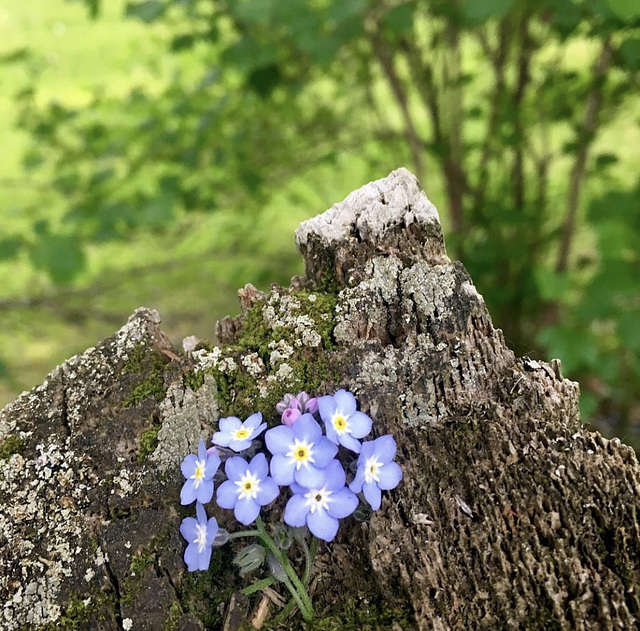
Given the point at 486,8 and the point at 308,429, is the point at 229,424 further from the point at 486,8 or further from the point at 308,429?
the point at 486,8

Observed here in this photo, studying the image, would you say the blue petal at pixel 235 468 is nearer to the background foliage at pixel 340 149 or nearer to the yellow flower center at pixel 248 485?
the yellow flower center at pixel 248 485

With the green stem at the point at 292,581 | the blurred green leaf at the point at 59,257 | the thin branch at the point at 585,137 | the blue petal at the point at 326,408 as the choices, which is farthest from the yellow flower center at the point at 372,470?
the thin branch at the point at 585,137

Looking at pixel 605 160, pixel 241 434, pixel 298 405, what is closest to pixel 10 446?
pixel 241 434

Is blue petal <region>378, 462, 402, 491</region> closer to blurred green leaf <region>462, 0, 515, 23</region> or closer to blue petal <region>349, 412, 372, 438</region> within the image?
blue petal <region>349, 412, 372, 438</region>

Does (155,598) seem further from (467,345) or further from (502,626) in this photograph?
(467,345)

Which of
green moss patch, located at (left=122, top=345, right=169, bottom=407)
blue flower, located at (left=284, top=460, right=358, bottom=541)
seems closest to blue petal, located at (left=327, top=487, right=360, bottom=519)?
blue flower, located at (left=284, top=460, right=358, bottom=541)

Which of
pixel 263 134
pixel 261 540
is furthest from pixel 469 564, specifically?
pixel 263 134
